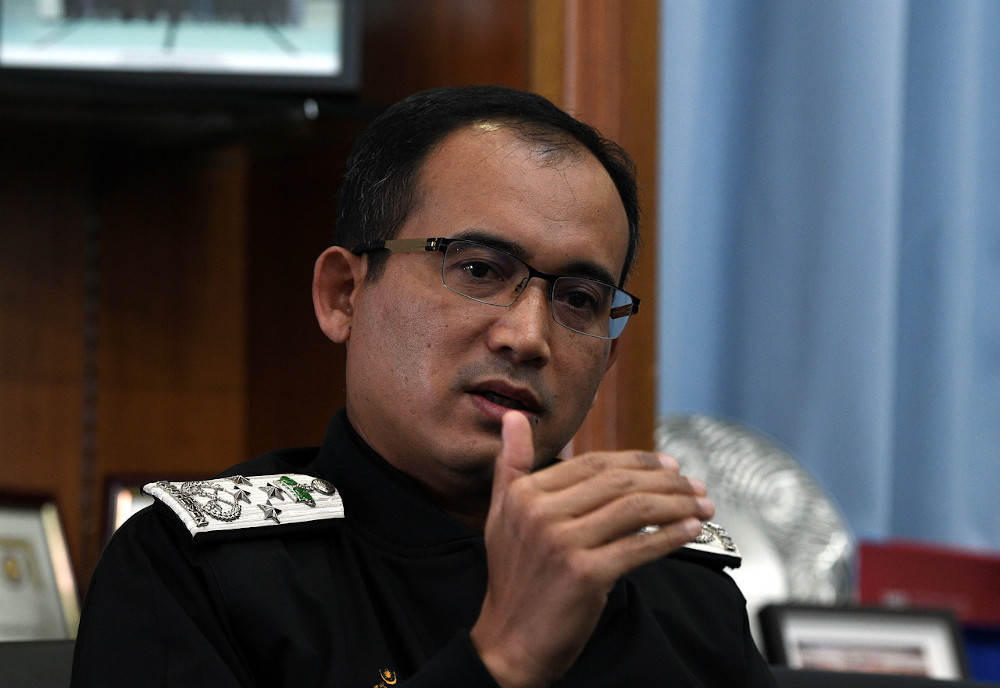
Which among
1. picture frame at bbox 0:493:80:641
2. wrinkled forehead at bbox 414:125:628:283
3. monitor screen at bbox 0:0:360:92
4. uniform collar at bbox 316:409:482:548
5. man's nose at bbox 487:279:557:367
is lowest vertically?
picture frame at bbox 0:493:80:641

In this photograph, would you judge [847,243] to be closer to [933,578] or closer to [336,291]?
[933,578]

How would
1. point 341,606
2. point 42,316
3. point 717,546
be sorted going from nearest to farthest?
point 341,606
point 717,546
point 42,316

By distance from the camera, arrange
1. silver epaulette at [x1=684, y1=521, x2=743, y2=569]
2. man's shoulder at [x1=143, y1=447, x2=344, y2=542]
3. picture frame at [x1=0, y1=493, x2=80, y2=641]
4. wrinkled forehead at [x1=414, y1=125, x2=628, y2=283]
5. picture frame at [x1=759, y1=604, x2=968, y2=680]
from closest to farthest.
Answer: man's shoulder at [x1=143, y1=447, x2=344, y2=542] < wrinkled forehead at [x1=414, y1=125, x2=628, y2=283] < silver epaulette at [x1=684, y1=521, x2=743, y2=569] < picture frame at [x1=0, y1=493, x2=80, y2=641] < picture frame at [x1=759, y1=604, x2=968, y2=680]

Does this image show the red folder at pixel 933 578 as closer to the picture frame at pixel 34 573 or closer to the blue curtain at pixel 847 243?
the blue curtain at pixel 847 243

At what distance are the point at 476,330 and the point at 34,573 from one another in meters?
0.91

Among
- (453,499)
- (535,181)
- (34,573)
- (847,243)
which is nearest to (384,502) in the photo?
(453,499)

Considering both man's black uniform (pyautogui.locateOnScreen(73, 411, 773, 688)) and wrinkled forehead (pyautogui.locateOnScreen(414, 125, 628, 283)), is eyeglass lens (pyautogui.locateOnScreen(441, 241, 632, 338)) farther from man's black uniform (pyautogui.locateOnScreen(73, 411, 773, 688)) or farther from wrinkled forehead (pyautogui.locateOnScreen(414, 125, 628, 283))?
man's black uniform (pyautogui.locateOnScreen(73, 411, 773, 688))

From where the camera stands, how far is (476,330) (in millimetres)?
958

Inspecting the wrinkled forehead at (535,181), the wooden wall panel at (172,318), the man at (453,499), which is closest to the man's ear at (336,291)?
the man at (453,499)

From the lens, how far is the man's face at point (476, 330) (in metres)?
0.95

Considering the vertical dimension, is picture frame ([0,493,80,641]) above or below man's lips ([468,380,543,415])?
below

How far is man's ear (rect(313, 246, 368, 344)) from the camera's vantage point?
1.08 metres

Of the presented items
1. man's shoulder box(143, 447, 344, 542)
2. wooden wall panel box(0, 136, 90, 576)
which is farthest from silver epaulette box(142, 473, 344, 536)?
wooden wall panel box(0, 136, 90, 576)

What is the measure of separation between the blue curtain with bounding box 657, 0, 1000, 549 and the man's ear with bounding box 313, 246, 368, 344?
115 centimetres
